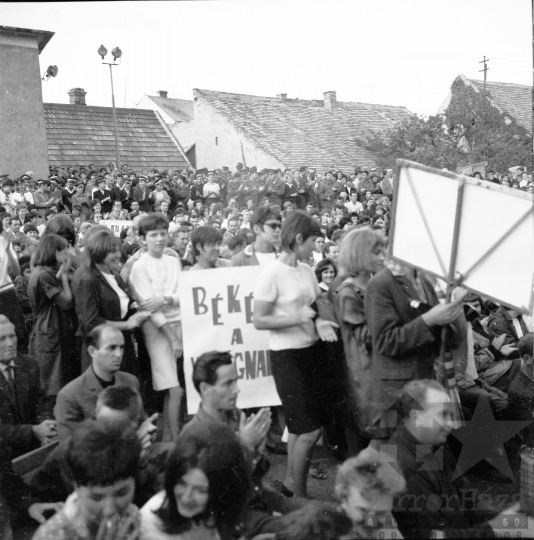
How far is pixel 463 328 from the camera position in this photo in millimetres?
3373

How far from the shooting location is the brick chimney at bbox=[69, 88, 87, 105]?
4.05m

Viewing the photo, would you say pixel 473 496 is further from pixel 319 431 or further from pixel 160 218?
pixel 160 218

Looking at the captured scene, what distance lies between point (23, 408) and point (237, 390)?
1.05 m

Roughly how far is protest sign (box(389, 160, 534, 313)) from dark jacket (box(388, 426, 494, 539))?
744 millimetres

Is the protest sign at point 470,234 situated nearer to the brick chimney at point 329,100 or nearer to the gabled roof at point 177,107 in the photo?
the brick chimney at point 329,100

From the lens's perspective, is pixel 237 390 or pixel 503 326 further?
pixel 503 326

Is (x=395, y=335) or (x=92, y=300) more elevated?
A: (x=92, y=300)

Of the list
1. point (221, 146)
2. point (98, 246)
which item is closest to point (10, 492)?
point (98, 246)

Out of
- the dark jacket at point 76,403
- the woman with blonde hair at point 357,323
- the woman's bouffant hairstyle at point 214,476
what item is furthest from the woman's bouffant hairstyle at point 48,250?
the woman with blonde hair at point 357,323

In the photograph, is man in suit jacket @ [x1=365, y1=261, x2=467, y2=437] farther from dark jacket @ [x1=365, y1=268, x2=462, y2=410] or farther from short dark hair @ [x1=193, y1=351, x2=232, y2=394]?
short dark hair @ [x1=193, y1=351, x2=232, y2=394]

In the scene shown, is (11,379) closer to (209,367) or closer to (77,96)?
(209,367)

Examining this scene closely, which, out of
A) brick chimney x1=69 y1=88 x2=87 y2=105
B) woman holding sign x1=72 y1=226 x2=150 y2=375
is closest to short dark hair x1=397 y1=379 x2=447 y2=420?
woman holding sign x1=72 y1=226 x2=150 y2=375

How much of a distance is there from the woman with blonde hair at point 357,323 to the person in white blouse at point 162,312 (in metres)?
0.94

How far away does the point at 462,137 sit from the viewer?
3.79m
